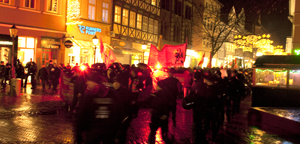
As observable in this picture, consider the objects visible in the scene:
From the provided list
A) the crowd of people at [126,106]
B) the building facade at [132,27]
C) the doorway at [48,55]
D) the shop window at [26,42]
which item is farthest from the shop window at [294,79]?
the shop window at [26,42]

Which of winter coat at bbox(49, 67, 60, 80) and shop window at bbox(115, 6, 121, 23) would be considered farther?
shop window at bbox(115, 6, 121, 23)

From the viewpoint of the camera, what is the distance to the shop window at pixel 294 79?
11.3m

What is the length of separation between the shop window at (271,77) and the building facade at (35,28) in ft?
52.7

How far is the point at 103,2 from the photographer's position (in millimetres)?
27000

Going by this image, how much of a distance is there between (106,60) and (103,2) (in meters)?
13.0

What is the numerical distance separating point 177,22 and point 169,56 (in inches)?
1134

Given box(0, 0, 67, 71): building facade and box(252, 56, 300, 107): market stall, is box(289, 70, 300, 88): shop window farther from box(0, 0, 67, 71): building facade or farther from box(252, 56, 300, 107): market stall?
box(0, 0, 67, 71): building facade

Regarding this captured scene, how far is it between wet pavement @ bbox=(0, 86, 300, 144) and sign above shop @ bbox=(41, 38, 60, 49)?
10.9 metres

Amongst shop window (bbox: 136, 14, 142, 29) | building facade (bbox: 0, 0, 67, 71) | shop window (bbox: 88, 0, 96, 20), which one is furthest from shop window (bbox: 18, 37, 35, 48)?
shop window (bbox: 136, 14, 142, 29)

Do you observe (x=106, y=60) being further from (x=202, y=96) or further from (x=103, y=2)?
(x=103, y=2)

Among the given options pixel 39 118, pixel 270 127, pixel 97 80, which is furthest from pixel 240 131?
pixel 39 118

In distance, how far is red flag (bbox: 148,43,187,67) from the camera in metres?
14.6

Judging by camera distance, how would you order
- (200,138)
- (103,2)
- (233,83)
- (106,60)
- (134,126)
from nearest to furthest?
(200,138) < (134,126) < (233,83) < (106,60) < (103,2)

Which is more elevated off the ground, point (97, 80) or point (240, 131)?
point (97, 80)
